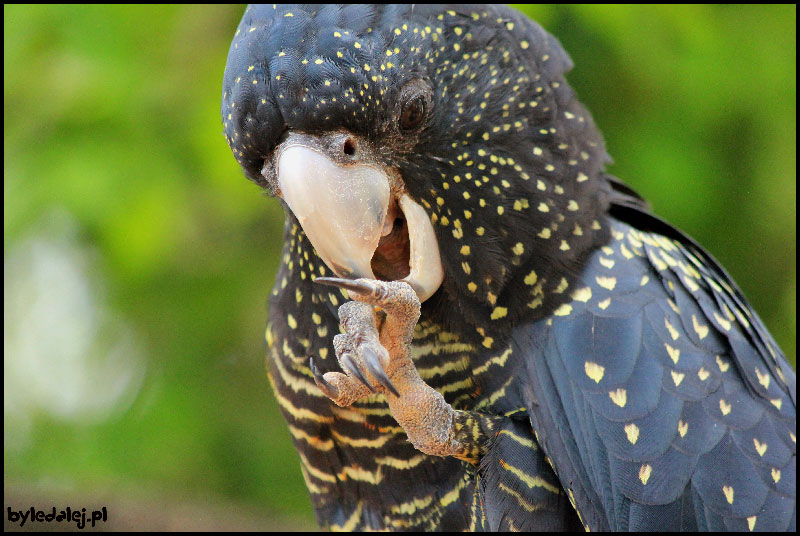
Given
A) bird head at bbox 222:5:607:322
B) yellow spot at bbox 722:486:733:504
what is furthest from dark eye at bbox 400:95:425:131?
yellow spot at bbox 722:486:733:504

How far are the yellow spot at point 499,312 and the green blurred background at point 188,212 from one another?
145 centimetres

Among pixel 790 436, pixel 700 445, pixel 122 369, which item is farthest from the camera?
pixel 122 369

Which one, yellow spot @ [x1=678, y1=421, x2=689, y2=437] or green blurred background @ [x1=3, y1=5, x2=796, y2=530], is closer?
yellow spot @ [x1=678, y1=421, x2=689, y2=437]

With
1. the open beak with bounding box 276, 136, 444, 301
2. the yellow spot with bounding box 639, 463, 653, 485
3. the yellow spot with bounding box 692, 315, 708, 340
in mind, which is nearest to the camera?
the open beak with bounding box 276, 136, 444, 301

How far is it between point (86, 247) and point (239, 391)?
105 cm

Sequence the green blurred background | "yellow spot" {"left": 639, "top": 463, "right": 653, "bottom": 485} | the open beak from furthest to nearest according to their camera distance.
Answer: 1. the green blurred background
2. "yellow spot" {"left": 639, "top": 463, "right": 653, "bottom": 485}
3. the open beak

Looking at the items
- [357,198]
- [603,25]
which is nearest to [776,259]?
[603,25]

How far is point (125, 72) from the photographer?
328 cm

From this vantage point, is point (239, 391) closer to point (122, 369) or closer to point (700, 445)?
point (122, 369)

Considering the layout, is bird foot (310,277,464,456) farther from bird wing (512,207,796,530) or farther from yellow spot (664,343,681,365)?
yellow spot (664,343,681,365)

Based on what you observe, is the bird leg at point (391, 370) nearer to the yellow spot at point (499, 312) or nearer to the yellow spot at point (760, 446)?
the yellow spot at point (499, 312)

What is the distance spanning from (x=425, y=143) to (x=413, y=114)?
0.09 m

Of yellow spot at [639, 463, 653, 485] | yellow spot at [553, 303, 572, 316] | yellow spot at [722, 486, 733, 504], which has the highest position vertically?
yellow spot at [553, 303, 572, 316]

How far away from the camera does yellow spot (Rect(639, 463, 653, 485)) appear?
83.3 inches
